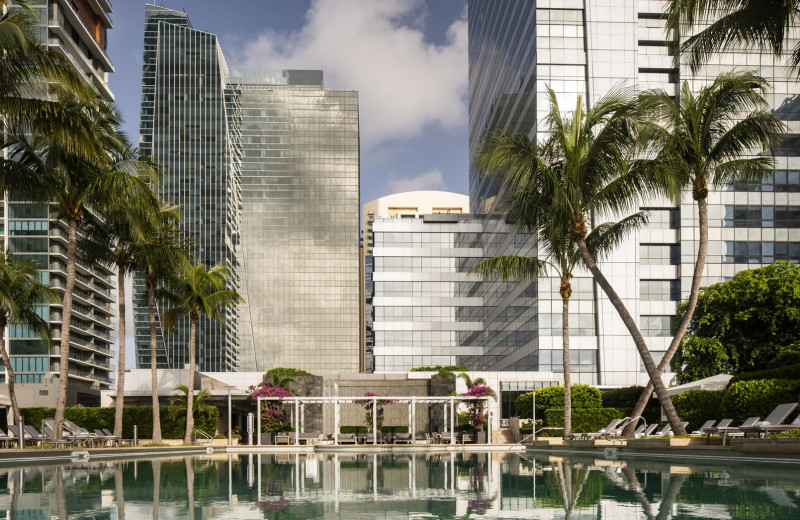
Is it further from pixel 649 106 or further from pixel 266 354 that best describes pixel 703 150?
pixel 266 354

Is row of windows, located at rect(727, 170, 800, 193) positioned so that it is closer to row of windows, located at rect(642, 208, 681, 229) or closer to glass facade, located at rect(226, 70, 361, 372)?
row of windows, located at rect(642, 208, 681, 229)

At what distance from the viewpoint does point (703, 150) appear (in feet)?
72.5

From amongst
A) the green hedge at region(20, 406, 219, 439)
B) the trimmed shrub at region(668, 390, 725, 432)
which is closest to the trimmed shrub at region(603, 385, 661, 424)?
the trimmed shrub at region(668, 390, 725, 432)

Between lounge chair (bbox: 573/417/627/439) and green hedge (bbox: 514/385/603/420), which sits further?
green hedge (bbox: 514/385/603/420)

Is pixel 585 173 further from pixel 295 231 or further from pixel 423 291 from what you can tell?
pixel 295 231

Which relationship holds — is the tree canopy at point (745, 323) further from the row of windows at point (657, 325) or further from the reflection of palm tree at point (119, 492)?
the reflection of palm tree at point (119, 492)

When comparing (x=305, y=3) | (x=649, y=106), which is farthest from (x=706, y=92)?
(x=305, y=3)

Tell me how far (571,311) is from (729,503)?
4905 cm

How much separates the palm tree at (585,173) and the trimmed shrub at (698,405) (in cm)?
603

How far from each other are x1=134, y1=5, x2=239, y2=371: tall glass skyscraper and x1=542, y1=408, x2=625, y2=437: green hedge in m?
95.7

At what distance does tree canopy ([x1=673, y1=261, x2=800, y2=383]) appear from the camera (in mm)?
35969

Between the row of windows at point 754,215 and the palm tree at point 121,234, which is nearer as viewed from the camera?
the palm tree at point 121,234

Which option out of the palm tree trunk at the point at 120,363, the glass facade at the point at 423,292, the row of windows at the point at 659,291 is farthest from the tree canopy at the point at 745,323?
the glass facade at the point at 423,292

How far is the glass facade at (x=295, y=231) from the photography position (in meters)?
136
